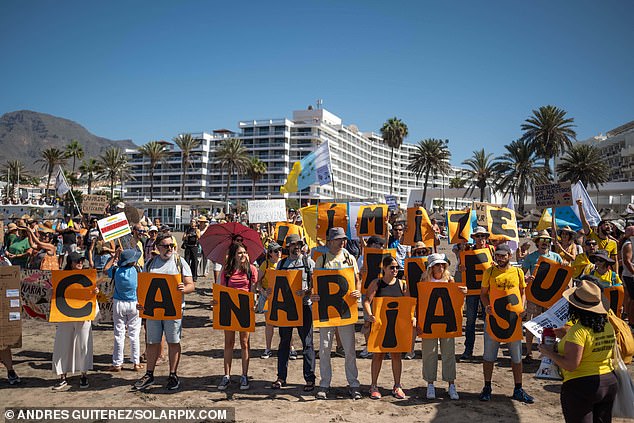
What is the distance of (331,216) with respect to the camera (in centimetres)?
1079

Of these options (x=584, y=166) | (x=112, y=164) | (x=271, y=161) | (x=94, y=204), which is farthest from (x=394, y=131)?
(x=94, y=204)

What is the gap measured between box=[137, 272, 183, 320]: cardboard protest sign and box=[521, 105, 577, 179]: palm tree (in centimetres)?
5872

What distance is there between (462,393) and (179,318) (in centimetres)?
425

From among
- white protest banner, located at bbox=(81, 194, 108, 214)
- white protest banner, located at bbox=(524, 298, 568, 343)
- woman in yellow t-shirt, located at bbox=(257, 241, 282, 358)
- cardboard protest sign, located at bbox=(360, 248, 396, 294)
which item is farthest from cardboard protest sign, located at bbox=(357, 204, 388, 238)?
white protest banner, located at bbox=(81, 194, 108, 214)

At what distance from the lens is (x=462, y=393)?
672 cm

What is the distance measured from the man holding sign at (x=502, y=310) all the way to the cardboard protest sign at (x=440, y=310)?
15.6 inches

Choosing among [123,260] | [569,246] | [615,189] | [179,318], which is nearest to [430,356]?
[179,318]

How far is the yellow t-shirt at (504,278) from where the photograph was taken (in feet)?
20.8

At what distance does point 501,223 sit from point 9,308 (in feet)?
31.6

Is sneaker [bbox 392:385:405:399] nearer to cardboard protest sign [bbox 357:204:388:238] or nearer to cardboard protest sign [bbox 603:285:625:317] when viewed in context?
cardboard protest sign [bbox 603:285:625:317]

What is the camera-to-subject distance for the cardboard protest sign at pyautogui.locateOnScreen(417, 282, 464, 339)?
647cm

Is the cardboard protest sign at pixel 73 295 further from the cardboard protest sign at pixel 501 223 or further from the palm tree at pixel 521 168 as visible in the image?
the palm tree at pixel 521 168

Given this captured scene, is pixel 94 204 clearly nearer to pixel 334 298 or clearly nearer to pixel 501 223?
pixel 334 298

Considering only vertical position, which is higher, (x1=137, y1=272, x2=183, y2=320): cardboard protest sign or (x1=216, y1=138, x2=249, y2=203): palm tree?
(x1=216, y1=138, x2=249, y2=203): palm tree
